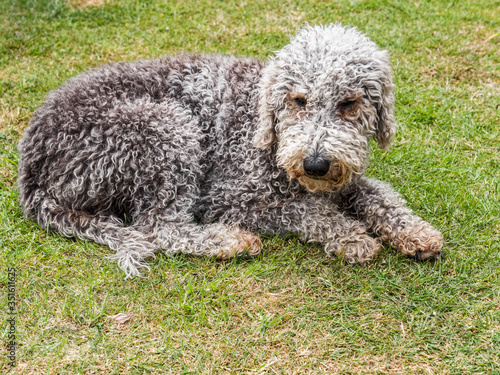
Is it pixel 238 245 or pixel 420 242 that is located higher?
pixel 420 242

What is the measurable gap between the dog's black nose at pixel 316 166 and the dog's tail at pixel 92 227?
1397 millimetres

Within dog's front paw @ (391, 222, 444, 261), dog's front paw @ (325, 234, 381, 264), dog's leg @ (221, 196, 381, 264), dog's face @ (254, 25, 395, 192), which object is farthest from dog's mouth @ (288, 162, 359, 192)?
dog's front paw @ (391, 222, 444, 261)

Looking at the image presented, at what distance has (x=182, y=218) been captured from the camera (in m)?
4.25

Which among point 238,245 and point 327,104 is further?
point 238,245

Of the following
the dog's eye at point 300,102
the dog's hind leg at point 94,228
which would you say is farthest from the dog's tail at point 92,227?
the dog's eye at point 300,102

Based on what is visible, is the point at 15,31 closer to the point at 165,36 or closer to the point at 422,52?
the point at 165,36

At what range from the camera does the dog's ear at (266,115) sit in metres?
3.98

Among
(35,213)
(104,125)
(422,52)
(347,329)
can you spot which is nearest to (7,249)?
(35,213)

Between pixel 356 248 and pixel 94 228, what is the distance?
207 cm

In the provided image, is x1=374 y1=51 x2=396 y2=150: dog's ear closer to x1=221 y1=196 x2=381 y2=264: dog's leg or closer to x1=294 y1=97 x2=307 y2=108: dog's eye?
x1=294 y1=97 x2=307 y2=108: dog's eye

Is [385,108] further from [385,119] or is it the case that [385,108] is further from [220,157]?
[220,157]

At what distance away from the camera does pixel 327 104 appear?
3.67 metres

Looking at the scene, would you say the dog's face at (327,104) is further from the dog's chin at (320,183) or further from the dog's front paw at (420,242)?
the dog's front paw at (420,242)

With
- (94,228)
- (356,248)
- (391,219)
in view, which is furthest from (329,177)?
(94,228)
